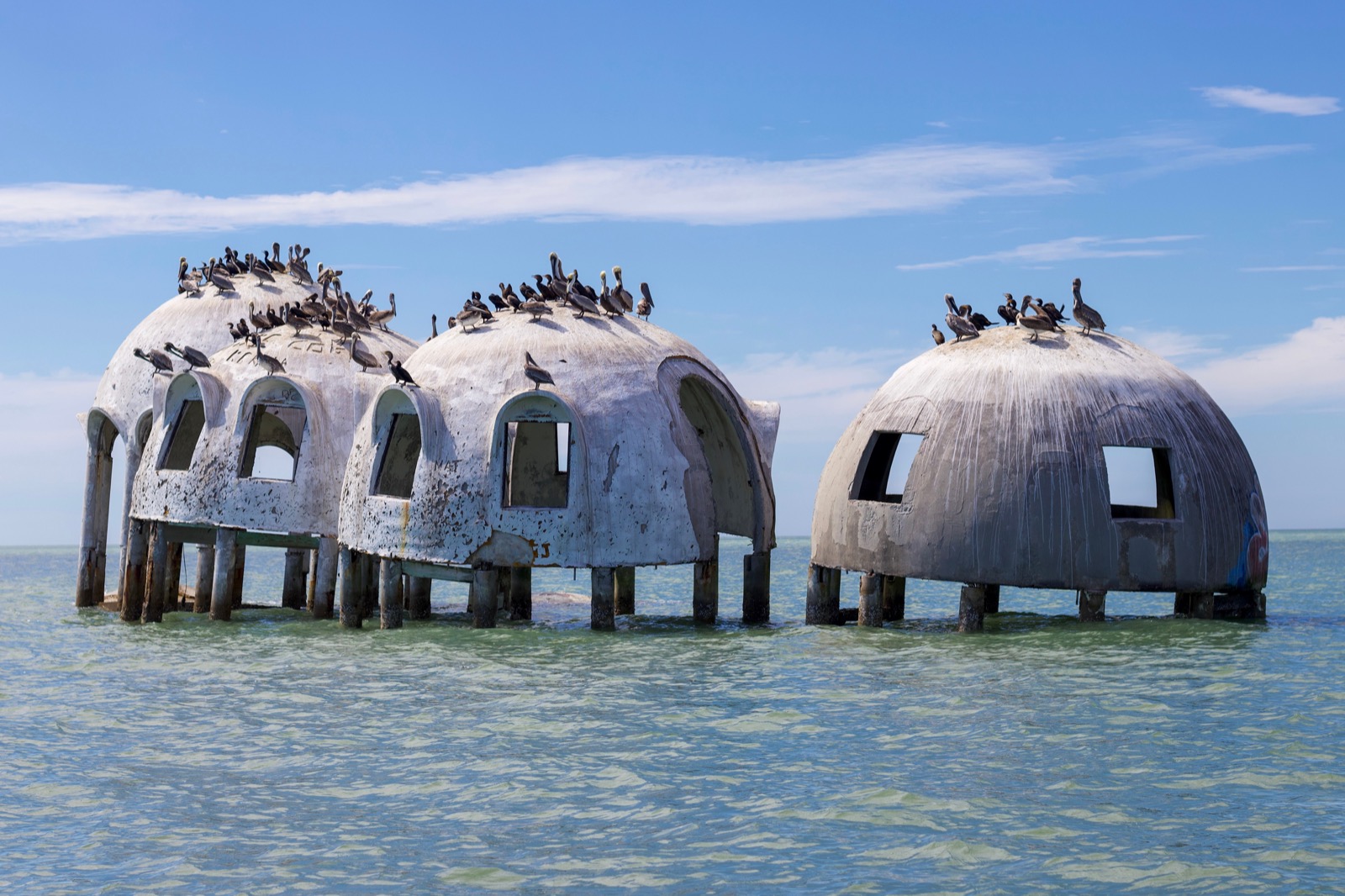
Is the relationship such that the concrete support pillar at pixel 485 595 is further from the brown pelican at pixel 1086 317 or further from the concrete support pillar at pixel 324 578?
the brown pelican at pixel 1086 317

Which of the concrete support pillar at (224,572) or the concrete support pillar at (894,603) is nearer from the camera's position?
the concrete support pillar at (894,603)

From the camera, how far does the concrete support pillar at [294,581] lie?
3156 cm

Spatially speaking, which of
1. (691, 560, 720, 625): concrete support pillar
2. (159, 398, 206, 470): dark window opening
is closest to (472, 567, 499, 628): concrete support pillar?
(691, 560, 720, 625): concrete support pillar

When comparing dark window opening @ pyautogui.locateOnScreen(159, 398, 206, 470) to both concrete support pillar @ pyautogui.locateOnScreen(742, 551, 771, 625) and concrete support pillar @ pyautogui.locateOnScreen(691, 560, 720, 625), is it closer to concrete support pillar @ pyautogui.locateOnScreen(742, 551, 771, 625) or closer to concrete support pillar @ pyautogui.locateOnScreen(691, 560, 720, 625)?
concrete support pillar @ pyautogui.locateOnScreen(691, 560, 720, 625)

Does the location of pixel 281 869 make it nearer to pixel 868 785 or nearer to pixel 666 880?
pixel 666 880

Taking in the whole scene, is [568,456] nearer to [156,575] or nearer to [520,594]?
[520,594]

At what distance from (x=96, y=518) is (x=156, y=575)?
575 centimetres

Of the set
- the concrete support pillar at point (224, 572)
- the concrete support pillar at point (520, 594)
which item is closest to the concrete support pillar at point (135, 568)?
the concrete support pillar at point (224, 572)

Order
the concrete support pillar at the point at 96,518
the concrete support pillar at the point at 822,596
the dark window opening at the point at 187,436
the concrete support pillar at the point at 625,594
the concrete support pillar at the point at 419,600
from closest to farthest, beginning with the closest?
1. the concrete support pillar at the point at 822,596
2. the concrete support pillar at the point at 419,600
3. the concrete support pillar at the point at 625,594
4. the dark window opening at the point at 187,436
5. the concrete support pillar at the point at 96,518

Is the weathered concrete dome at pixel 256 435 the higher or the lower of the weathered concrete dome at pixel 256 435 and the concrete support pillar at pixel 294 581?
the higher

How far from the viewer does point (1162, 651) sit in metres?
19.5

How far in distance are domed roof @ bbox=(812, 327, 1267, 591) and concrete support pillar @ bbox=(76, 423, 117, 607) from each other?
1723 centimetres

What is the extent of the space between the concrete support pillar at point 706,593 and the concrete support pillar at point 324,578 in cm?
639

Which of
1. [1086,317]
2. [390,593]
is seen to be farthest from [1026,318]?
[390,593]
